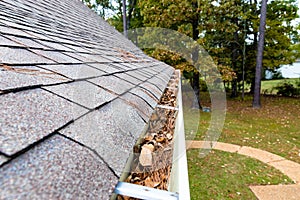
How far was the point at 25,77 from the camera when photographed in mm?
768

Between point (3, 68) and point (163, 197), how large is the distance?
0.71 m

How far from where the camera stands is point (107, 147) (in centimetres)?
64

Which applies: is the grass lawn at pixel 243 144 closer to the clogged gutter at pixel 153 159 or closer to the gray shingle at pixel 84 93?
the clogged gutter at pixel 153 159

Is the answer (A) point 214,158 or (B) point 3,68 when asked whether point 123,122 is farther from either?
(A) point 214,158

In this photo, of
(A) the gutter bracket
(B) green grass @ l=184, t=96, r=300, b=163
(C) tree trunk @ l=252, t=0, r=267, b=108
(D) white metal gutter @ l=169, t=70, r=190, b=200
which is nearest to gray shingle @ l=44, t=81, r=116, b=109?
(A) the gutter bracket

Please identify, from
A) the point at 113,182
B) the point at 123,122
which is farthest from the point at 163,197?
the point at 123,122

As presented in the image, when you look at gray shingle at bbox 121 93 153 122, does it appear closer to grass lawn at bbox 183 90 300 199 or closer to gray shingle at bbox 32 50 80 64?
gray shingle at bbox 32 50 80 64

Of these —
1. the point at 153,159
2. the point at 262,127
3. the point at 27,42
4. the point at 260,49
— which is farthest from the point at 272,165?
the point at 260,49

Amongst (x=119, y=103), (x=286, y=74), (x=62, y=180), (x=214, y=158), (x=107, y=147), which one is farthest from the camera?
(x=286, y=74)

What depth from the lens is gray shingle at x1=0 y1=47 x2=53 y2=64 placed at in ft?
2.80

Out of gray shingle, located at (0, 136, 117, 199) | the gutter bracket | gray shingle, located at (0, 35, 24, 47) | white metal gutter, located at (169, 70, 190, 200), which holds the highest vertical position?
gray shingle, located at (0, 35, 24, 47)

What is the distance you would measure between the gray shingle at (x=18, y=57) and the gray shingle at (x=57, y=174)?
0.50 m

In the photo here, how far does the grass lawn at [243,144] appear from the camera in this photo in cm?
384

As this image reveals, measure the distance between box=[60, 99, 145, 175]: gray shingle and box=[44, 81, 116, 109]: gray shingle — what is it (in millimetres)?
44
